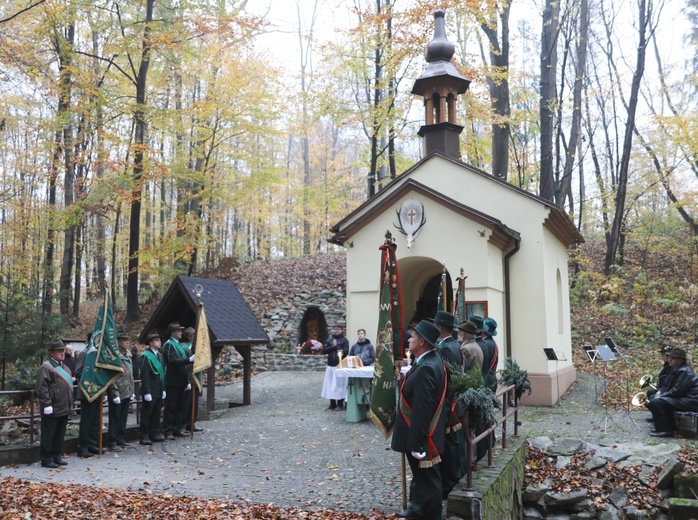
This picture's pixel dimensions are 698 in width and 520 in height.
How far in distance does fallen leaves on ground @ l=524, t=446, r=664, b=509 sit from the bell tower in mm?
9900

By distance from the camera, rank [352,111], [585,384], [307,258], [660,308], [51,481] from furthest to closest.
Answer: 1. [307,258]
2. [352,111]
3. [660,308]
4. [585,384]
5. [51,481]

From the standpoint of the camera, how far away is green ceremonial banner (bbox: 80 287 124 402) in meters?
9.38

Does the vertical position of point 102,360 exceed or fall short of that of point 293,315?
it falls short

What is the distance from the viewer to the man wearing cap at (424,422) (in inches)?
219

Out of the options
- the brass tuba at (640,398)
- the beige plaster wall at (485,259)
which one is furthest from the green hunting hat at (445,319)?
the beige plaster wall at (485,259)

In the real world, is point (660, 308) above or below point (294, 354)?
above

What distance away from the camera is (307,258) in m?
32.1

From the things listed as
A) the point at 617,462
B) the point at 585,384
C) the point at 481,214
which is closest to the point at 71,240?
the point at 481,214

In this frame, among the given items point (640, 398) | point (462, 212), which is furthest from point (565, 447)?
point (462, 212)

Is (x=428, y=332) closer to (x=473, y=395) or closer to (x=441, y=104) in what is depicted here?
(x=473, y=395)

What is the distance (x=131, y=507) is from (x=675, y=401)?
8944 mm

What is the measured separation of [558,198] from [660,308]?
21.1 ft

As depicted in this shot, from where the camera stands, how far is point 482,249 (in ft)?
45.0

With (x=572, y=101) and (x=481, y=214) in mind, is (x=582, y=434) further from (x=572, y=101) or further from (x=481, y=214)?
(x=572, y=101)
